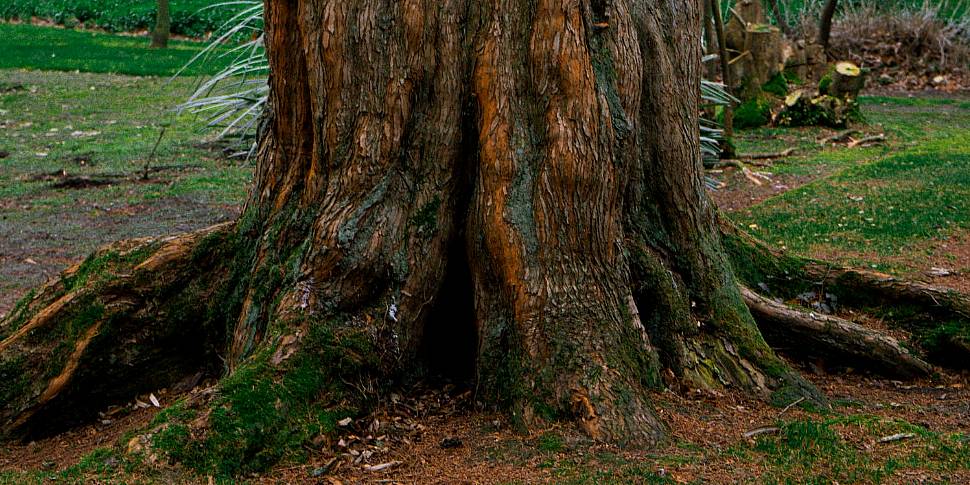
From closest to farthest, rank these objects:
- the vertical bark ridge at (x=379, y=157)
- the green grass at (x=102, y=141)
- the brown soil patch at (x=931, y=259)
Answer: the vertical bark ridge at (x=379, y=157) < the brown soil patch at (x=931, y=259) < the green grass at (x=102, y=141)

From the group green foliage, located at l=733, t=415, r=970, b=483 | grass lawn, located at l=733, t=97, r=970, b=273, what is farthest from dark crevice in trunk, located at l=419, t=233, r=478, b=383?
grass lawn, located at l=733, t=97, r=970, b=273

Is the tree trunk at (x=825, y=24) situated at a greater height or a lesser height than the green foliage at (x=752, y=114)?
greater

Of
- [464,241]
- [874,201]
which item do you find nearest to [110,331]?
[464,241]

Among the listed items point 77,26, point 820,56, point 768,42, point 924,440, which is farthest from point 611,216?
point 77,26

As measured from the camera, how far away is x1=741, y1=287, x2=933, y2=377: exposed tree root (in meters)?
5.23

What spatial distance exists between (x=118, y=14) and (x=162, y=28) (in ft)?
31.3

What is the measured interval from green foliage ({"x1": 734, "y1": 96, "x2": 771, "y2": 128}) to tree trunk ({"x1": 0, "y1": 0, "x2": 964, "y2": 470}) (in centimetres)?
1207

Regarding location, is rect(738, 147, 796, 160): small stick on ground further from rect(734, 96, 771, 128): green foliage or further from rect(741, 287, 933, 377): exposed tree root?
rect(741, 287, 933, 377): exposed tree root

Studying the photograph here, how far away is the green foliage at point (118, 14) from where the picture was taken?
35062 millimetres

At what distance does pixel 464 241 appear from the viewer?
14.4 feet

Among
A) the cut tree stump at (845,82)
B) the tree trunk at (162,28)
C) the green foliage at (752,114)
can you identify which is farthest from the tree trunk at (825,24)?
the tree trunk at (162,28)

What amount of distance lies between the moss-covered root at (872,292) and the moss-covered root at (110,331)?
9.89 ft

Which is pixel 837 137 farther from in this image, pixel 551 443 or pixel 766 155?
pixel 551 443

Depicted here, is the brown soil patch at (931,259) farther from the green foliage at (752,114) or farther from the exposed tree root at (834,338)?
the green foliage at (752,114)
